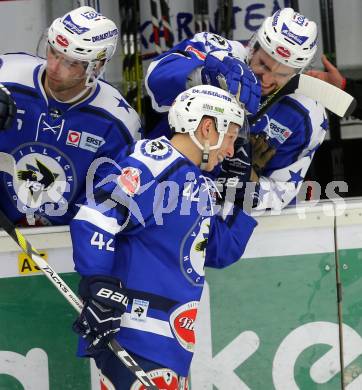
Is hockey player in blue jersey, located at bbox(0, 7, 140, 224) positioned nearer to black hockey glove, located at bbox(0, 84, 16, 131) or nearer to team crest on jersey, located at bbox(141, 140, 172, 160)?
black hockey glove, located at bbox(0, 84, 16, 131)

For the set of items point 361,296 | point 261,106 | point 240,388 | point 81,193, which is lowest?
point 240,388

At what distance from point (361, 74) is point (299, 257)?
60.2 inches

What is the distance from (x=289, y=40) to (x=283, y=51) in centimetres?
4

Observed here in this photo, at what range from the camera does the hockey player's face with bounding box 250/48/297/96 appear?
3432 millimetres

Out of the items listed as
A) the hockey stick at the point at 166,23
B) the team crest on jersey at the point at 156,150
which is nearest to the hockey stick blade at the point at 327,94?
the team crest on jersey at the point at 156,150

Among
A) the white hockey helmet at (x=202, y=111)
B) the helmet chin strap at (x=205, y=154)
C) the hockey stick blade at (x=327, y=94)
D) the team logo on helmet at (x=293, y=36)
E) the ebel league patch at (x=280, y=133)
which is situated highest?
the white hockey helmet at (x=202, y=111)

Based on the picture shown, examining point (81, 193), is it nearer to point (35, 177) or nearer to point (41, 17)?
point (35, 177)

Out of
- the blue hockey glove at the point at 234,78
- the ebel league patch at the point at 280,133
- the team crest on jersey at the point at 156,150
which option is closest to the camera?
the team crest on jersey at the point at 156,150

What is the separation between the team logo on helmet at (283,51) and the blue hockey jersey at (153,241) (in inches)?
23.7

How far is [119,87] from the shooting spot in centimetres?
459

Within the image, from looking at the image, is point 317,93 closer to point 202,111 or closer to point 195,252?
point 202,111

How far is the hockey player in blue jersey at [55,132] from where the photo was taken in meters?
3.45

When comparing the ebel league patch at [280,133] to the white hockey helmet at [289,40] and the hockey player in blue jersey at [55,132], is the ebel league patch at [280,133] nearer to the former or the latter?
the white hockey helmet at [289,40]

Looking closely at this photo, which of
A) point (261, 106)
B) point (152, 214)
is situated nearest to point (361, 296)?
point (261, 106)
